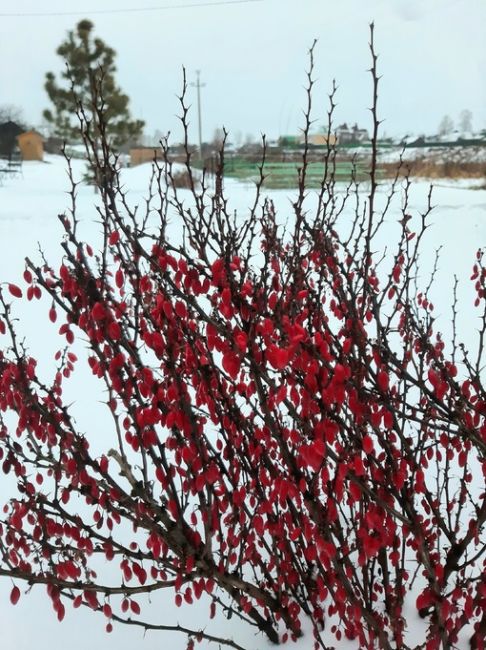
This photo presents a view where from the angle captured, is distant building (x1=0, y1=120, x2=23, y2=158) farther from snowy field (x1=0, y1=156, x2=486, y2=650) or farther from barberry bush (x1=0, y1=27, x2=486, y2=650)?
barberry bush (x1=0, y1=27, x2=486, y2=650)

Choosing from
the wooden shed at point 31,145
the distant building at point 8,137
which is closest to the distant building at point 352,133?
the distant building at point 8,137

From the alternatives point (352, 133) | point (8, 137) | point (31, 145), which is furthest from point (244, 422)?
point (31, 145)

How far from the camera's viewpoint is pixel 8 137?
27.8m

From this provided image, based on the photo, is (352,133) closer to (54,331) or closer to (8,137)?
(54,331)

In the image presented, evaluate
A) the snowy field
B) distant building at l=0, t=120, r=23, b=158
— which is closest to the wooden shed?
distant building at l=0, t=120, r=23, b=158

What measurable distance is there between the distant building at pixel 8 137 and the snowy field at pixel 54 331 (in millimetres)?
10034

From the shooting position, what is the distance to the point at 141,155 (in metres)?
30.5

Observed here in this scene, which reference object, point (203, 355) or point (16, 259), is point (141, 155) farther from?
point (203, 355)

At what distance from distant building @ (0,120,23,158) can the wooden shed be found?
2555mm

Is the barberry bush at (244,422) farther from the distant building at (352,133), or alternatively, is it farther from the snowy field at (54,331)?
the distant building at (352,133)

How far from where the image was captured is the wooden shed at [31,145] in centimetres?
3156

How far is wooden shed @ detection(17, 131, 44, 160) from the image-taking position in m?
31.6

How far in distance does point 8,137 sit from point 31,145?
4247 mm

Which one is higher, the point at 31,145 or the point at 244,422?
the point at 31,145
